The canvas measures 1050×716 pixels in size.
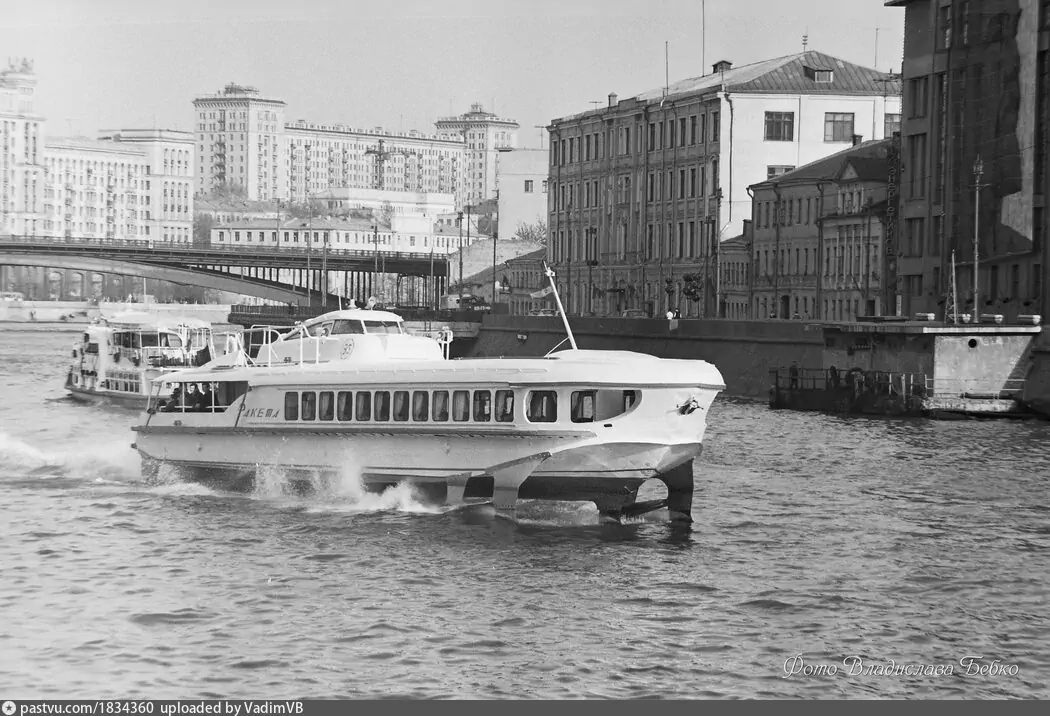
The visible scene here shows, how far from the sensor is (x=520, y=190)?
182m

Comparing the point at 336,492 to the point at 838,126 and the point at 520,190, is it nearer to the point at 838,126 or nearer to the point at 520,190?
the point at 838,126

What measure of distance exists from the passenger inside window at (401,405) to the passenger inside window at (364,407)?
67 cm

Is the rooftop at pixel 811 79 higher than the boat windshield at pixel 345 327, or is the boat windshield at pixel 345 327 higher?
the rooftop at pixel 811 79

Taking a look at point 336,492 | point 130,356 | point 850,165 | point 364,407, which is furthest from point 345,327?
point 850,165

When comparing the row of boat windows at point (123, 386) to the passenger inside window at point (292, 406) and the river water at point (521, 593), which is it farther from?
the passenger inside window at point (292, 406)

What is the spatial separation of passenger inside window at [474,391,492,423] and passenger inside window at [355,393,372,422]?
2.58 metres

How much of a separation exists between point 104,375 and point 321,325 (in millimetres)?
33956

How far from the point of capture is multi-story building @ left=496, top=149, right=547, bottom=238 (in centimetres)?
17950

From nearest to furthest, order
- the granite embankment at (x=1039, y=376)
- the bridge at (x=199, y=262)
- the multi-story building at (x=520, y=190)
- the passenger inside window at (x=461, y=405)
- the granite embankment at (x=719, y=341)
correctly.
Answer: the passenger inside window at (x=461, y=405)
the granite embankment at (x=1039, y=376)
the granite embankment at (x=719, y=341)
the bridge at (x=199, y=262)
the multi-story building at (x=520, y=190)

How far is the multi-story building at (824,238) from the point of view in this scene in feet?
308

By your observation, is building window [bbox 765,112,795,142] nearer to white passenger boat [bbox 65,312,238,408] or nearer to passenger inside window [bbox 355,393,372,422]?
white passenger boat [bbox 65,312,238,408]

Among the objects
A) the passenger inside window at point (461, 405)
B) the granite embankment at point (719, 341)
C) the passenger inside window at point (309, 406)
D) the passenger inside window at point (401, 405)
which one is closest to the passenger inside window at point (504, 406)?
the passenger inside window at point (461, 405)

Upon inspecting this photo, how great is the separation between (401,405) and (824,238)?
65.5m

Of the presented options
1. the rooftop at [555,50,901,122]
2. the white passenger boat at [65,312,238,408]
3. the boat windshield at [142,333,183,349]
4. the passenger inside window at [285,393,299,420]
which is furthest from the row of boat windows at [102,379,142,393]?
the rooftop at [555,50,901,122]
